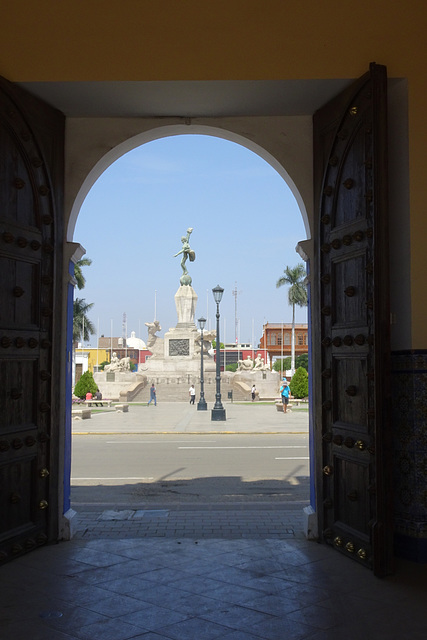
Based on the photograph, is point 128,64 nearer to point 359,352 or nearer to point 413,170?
point 413,170

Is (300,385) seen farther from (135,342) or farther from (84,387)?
(135,342)

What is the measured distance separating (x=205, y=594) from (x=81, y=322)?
56790 mm

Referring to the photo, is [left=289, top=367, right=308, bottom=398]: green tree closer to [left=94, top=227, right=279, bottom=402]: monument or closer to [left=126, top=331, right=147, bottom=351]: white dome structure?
[left=94, top=227, right=279, bottom=402]: monument

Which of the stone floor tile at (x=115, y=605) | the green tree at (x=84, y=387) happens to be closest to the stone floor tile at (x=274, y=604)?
Answer: the stone floor tile at (x=115, y=605)

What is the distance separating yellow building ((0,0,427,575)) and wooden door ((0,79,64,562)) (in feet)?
0.05

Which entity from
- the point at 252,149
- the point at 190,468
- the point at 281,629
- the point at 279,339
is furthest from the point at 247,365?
the point at 281,629

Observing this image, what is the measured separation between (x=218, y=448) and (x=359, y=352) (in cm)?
1020

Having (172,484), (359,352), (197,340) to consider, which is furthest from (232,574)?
(197,340)

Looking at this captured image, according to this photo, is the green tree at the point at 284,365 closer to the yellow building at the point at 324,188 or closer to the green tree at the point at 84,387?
the green tree at the point at 84,387

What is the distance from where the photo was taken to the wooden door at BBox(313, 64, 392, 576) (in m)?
4.74

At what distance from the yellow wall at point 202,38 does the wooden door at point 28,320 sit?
1.56 ft

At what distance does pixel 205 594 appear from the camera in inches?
168

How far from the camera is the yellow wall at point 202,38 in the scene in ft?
17.1

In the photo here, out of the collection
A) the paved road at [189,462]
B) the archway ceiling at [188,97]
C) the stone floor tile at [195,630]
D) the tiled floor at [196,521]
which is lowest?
the paved road at [189,462]
